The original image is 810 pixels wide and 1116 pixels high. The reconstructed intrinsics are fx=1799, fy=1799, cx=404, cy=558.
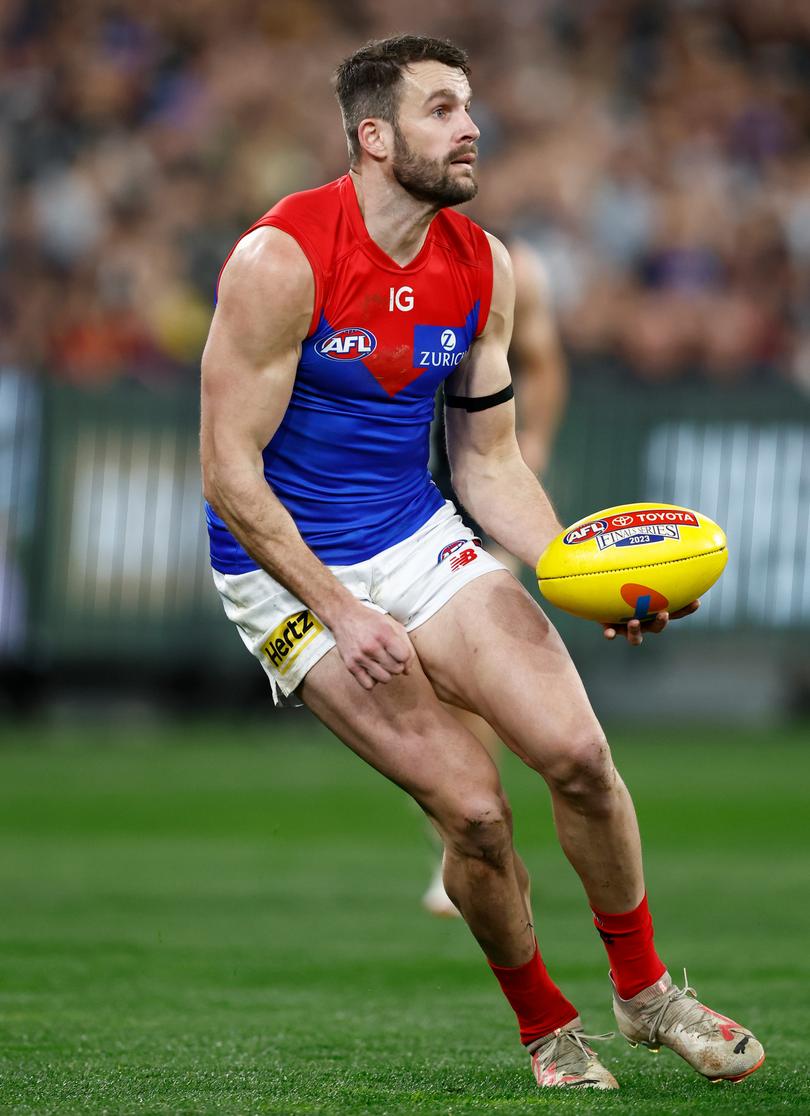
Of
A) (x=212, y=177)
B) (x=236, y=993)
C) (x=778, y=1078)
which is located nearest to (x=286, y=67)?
(x=212, y=177)

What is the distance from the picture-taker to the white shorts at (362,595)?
182 inches

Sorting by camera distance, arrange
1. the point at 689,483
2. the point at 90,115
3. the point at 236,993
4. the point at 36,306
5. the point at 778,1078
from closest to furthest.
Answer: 1. the point at 778,1078
2. the point at 236,993
3. the point at 689,483
4. the point at 36,306
5. the point at 90,115

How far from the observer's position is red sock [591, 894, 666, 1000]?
448 centimetres

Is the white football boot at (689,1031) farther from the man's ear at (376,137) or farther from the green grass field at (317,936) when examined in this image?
the man's ear at (376,137)

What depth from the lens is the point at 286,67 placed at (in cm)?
1652

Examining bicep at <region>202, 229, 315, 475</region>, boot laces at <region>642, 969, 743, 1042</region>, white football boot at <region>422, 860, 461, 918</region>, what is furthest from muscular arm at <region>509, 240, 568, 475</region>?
boot laces at <region>642, 969, 743, 1042</region>

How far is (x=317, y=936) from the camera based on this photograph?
6.82 metres

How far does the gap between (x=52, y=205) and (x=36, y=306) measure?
1.01 m

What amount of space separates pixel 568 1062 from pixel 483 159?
1202 cm

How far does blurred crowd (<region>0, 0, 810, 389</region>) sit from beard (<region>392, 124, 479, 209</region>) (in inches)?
369

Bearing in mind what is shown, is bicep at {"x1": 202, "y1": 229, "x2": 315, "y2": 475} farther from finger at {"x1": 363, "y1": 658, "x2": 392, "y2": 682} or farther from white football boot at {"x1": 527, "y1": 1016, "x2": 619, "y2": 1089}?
white football boot at {"x1": 527, "y1": 1016, "x2": 619, "y2": 1089}

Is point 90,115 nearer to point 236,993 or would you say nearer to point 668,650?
point 668,650

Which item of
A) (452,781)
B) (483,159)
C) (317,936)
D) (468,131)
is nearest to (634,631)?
(452,781)

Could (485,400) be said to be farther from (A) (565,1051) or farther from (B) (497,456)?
(A) (565,1051)
